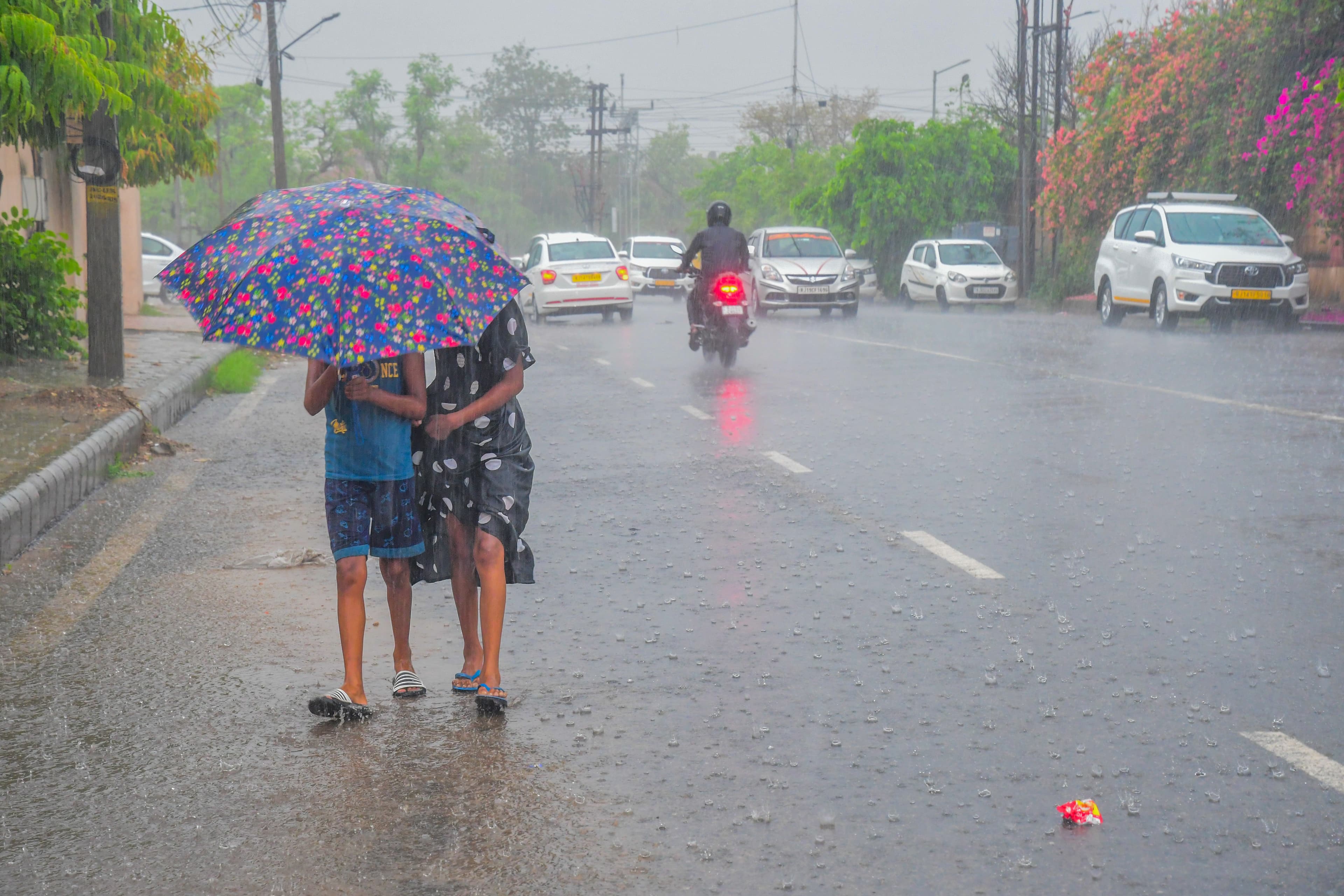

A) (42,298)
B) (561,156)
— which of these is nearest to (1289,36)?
(42,298)

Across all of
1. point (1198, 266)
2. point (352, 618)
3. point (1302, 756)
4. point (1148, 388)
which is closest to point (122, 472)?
point (352, 618)

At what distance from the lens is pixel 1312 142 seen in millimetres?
25516

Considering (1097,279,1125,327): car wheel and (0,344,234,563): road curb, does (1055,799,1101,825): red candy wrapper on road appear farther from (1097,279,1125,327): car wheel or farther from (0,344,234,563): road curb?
(1097,279,1125,327): car wheel

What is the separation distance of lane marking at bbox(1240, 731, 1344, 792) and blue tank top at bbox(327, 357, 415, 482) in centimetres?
260

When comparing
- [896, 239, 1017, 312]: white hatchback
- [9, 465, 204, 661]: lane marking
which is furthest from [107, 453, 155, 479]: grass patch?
[896, 239, 1017, 312]: white hatchback

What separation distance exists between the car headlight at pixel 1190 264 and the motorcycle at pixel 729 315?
8.70m

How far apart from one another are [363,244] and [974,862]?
2307 millimetres

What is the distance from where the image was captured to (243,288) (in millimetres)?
4395

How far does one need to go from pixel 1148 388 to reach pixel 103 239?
369 inches

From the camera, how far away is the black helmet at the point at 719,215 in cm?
1669

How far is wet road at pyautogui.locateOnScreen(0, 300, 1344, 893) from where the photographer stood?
3668 millimetres

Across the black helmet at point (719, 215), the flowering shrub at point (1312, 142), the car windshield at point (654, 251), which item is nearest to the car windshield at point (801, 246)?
the flowering shrub at point (1312, 142)

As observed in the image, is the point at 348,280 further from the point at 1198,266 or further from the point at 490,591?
the point at 1198,266

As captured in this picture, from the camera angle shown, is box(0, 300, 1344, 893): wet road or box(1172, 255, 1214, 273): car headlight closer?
box(0, 300, 1344, 893): wet road
